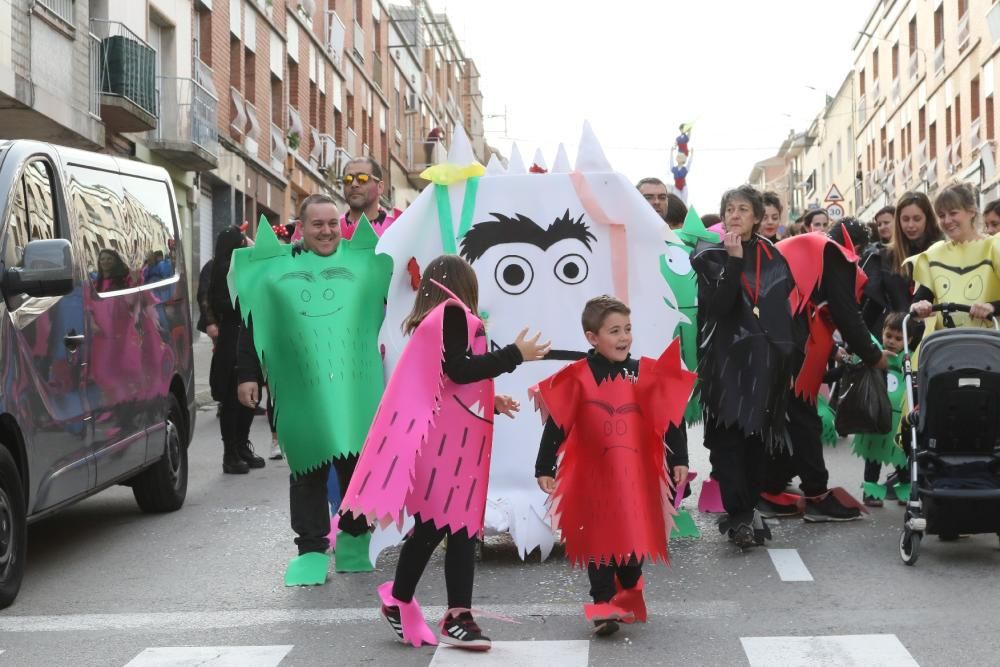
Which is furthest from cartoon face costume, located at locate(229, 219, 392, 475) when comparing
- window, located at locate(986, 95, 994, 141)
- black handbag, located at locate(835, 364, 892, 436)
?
window, located at locate(986, 95, 994, 141)

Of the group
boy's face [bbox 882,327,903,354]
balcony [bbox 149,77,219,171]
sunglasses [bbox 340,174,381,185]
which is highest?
balcony [bbox 149,77,219,171]

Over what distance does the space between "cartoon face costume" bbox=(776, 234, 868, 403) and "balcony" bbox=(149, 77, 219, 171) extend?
17386 mm

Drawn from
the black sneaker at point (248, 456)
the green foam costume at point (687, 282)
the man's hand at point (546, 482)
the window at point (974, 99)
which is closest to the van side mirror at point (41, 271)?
the man's hand at point (546, 482)

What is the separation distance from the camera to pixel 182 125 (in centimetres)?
2386

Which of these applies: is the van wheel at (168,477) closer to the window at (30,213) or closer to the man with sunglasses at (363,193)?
the man with sunglasses at (363,193)

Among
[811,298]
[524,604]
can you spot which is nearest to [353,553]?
[524,604]

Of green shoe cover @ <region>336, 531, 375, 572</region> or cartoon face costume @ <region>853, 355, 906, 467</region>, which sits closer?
green shoe cover @ <region>336, 531, 375, 572</region>

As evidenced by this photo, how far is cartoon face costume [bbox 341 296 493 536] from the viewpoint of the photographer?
513 cm

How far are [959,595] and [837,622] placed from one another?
71 cm

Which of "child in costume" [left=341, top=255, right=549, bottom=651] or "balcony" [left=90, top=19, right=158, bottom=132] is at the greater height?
"balcony" [left=90, top=19, right=158, bottom=132]

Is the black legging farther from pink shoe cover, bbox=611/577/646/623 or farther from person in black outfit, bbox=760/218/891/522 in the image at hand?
person in black outfit, bbox=760/218/891/522

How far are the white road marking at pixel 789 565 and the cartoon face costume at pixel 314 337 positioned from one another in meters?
1.95

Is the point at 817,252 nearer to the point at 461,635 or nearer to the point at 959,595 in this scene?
the point at 959,595

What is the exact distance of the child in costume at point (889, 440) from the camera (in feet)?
27.2
